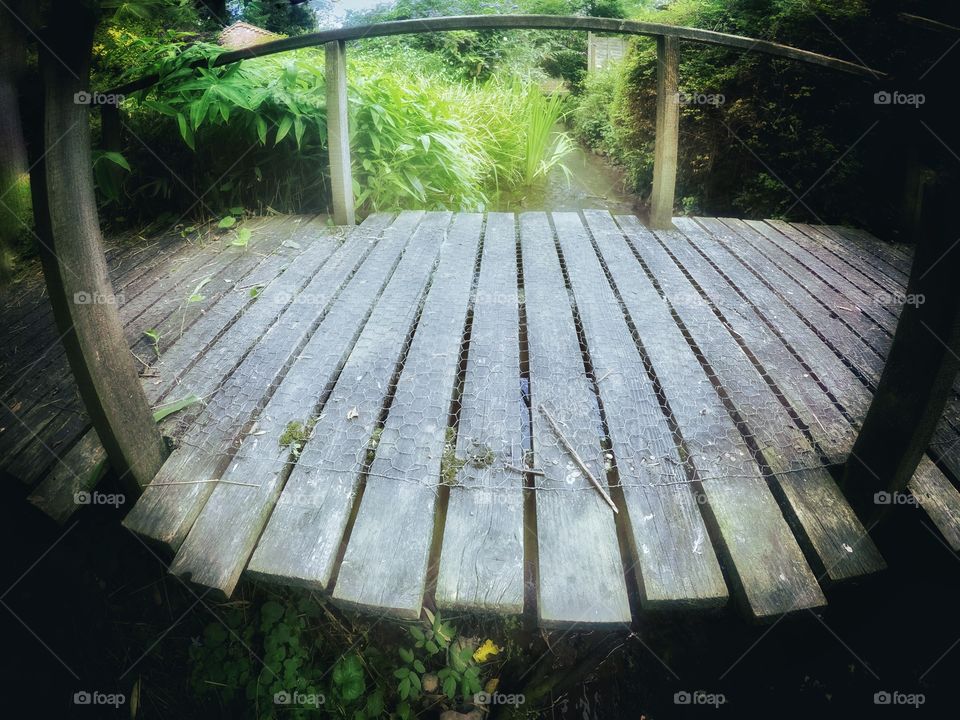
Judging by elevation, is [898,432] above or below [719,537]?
above

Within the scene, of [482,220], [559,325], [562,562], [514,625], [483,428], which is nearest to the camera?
[562,562]

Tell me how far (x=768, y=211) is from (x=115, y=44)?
5.32m

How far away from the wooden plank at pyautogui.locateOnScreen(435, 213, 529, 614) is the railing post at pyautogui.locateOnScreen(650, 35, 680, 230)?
4.82 feet

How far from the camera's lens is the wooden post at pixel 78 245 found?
1.06 m

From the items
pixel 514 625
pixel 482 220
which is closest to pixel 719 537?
pixel 514 625

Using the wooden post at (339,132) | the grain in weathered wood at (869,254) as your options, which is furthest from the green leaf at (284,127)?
the grain in weathered wood at (869,254)

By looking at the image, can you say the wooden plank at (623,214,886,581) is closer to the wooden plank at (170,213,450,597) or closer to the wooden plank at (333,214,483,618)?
the wooden plank at (333,214,483,618)

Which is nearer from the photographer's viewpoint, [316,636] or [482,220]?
[316,636]

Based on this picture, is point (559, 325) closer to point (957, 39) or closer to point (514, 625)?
point (514, 625)

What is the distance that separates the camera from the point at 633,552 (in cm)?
123

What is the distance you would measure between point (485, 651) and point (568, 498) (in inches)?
38.5

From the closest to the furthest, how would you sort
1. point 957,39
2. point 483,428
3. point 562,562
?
point 957,39, point 562,562, point 483,428

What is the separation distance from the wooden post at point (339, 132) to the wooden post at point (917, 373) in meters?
2.79

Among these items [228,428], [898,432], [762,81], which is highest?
[762,81]
